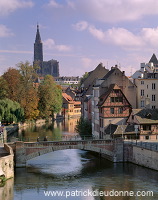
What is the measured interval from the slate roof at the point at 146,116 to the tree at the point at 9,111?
37.1 metres

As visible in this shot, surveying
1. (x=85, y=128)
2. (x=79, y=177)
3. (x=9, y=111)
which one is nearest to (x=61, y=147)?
(x=79, y=177)

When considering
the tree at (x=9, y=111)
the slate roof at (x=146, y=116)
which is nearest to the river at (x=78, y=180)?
the slate roof at (x=146, y=116)

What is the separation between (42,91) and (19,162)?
6091 cm

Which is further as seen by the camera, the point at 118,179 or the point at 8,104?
the point at 8,104

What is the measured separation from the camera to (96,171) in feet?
156

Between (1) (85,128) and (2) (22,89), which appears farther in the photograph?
(2) (22,89)

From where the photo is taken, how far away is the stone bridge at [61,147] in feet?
161

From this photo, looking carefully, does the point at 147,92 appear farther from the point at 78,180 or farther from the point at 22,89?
the point at 22,89

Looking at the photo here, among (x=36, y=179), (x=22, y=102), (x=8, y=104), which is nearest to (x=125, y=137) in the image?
(x=36, y=179)

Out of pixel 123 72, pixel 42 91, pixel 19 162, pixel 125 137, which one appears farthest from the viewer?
pixel 42 91

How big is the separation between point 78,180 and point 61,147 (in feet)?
25.0

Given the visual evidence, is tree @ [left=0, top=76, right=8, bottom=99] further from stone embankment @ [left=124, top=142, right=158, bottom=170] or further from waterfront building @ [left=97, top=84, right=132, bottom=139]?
stone embankment @ [left=124, top=142, right=158, bottom=170]

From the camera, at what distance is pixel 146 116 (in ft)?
189

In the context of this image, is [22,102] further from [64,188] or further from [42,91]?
[64,188]
